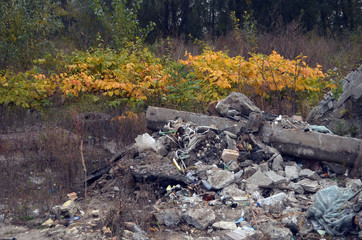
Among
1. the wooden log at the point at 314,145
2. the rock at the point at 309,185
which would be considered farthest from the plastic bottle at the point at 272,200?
the wooden log at the point at 314,145

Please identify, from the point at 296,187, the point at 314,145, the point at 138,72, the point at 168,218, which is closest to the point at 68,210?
the point at 168,218

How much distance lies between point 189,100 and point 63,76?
10.8 feet

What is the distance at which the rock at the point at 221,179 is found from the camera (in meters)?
4.80

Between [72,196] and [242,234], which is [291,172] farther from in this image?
[72,196]

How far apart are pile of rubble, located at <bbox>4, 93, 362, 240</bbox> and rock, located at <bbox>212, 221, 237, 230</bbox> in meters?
0.01

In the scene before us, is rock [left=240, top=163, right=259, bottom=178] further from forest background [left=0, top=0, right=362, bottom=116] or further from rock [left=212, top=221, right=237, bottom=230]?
forest background [left=0, top=0, right=362, bottom=116]

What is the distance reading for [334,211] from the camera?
398 centimetres

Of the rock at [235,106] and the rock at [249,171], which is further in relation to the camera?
the rock at [235,106]

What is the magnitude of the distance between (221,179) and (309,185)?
3.71 ft

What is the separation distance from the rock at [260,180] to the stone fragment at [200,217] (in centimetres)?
96

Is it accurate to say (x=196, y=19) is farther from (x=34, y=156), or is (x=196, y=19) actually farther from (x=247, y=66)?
(x=34, y=156)

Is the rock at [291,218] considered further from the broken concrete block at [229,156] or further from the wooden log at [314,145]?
the wooden log at [314,145]

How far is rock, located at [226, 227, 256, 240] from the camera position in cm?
374

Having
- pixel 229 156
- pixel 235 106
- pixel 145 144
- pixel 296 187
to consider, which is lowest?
pixel 296 187
